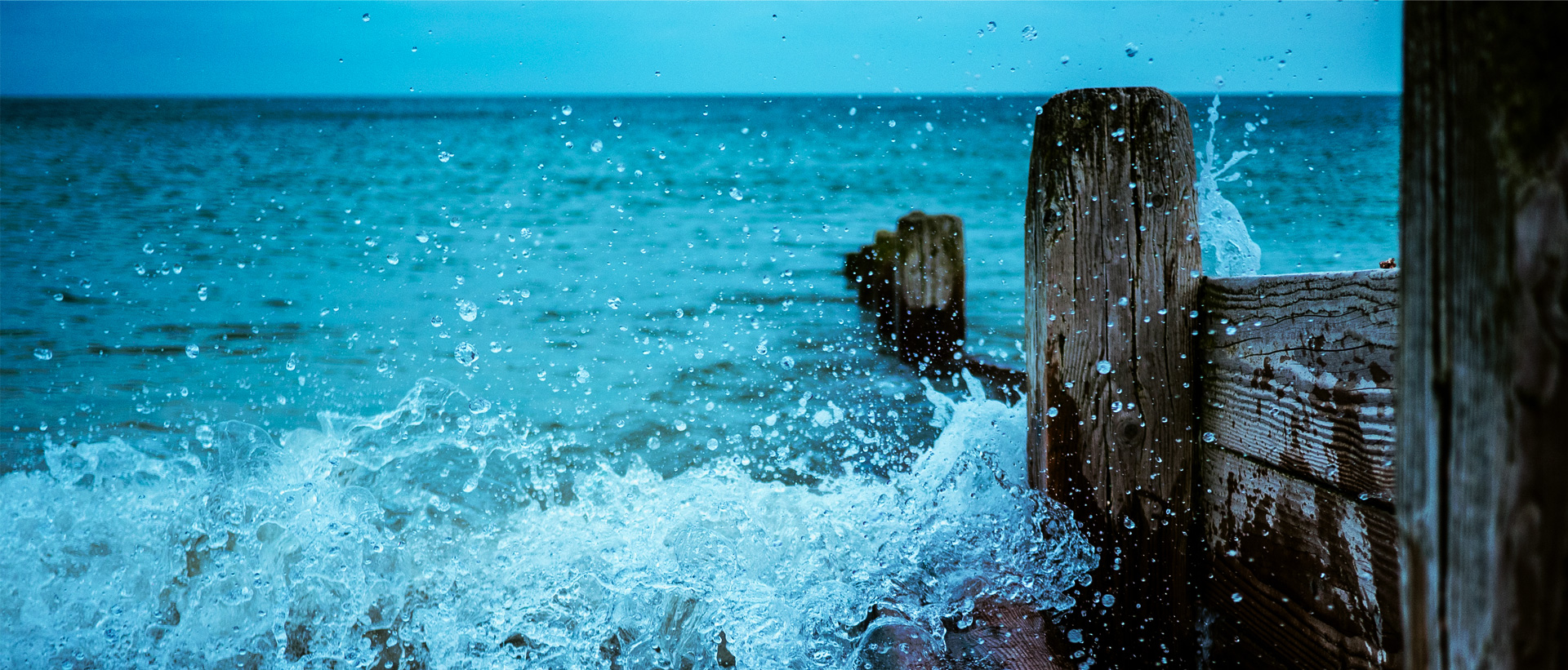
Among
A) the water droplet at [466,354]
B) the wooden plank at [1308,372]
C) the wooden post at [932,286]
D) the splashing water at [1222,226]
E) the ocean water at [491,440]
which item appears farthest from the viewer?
the wooden post at [932,286]

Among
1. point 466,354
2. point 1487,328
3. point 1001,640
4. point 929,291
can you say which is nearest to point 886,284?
point 929,291

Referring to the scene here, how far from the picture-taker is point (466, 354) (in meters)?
7.36

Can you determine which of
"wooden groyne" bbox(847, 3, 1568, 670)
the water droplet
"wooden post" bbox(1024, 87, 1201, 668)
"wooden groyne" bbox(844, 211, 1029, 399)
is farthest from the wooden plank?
the water droplet

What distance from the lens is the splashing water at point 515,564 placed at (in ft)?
8.06

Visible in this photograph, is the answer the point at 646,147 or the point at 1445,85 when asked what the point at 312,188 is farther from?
the point at 1445,85

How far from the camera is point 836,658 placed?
2258 mm

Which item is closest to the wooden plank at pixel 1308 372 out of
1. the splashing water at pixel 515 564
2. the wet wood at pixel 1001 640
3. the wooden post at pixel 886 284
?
the splashing water at pixel 515 564

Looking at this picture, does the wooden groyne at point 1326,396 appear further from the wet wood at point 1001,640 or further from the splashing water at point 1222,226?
the splashing water at point 1222,226

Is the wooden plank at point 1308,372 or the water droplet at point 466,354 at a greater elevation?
the wooden plank at point 1308,372

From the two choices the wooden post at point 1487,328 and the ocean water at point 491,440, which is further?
the ocean water at point 491,440

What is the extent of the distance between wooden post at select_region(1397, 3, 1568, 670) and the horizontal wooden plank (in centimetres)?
110

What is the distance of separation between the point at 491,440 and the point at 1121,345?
3.97 meters

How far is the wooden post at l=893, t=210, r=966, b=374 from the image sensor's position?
7816mm

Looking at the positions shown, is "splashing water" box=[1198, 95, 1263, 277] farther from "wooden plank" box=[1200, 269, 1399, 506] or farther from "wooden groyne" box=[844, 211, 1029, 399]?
"wooden groyne" box=[844, 211, 1029, 399]
